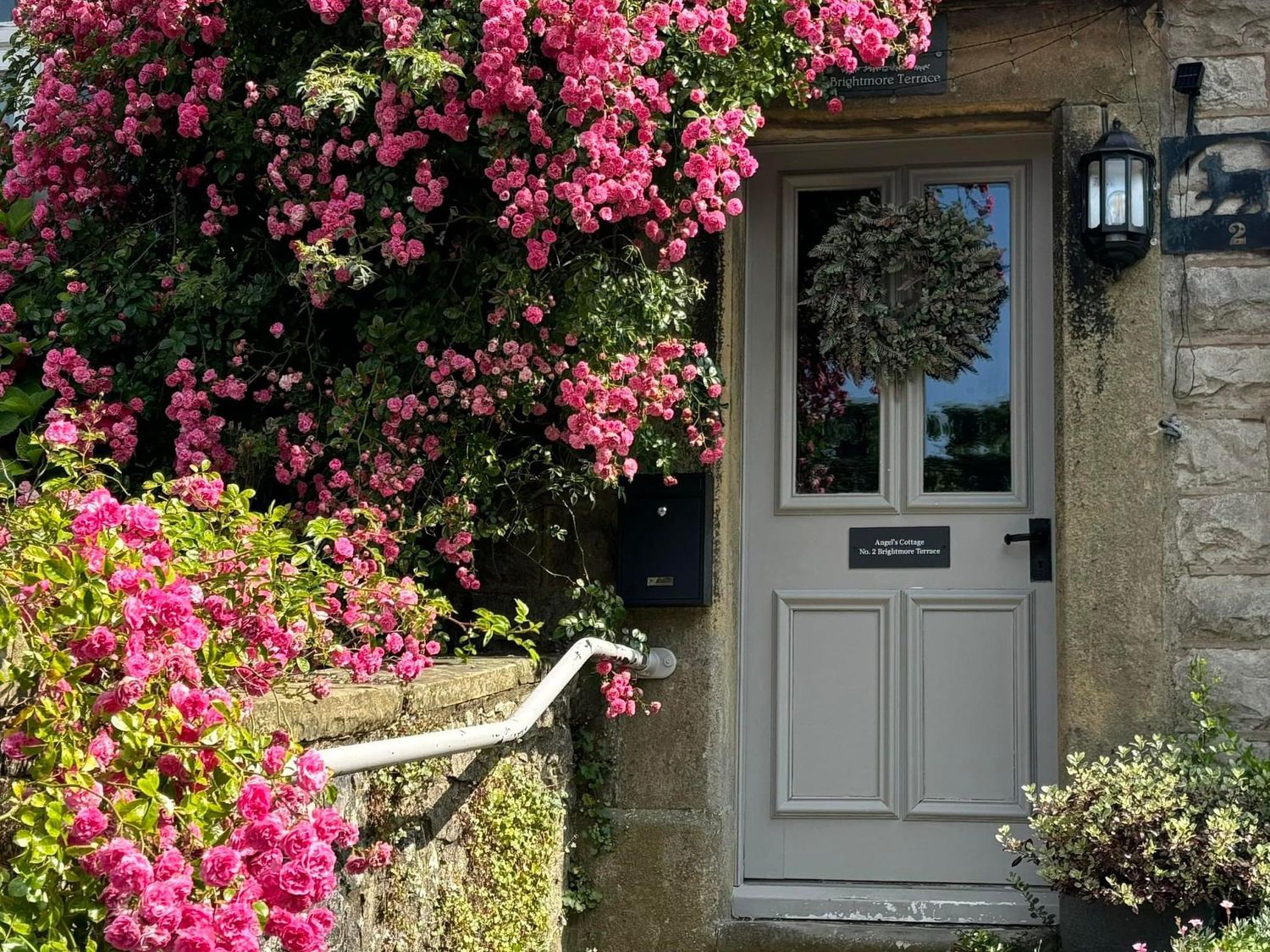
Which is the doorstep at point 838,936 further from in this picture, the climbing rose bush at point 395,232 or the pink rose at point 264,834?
the pink rose at point 264,834

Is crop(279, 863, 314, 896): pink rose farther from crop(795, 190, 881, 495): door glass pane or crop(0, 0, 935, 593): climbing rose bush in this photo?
crop(795, 190, 881, 495): door glass pane

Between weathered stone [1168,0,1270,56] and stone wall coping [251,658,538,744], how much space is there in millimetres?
2810

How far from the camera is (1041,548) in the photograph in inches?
178

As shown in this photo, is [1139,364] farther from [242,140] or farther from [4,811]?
[4,811]

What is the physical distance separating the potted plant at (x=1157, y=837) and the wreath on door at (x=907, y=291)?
1.31m

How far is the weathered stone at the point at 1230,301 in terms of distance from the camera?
13.9 feet

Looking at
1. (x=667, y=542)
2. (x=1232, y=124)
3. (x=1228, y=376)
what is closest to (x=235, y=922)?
(x=667, y=542)

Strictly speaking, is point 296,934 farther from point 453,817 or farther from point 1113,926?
point 1113,926

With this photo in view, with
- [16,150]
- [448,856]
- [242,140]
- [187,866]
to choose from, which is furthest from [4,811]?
[16,150]

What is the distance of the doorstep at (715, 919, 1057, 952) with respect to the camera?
4.23m

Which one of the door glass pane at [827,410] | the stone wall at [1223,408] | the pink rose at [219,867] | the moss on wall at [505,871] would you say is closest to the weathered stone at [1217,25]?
the stone wall at [1223,408]

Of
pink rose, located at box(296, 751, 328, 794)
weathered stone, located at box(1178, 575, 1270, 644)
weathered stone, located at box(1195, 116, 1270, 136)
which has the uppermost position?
weathered stone, located at box(1195, 116, 1270, 136)

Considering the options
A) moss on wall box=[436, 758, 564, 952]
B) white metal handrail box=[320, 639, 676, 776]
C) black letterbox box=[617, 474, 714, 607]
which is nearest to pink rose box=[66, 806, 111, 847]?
white metal handrail box=[320, 639, 676, 776]

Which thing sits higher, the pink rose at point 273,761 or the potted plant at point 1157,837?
the pink rose at point 273,761
